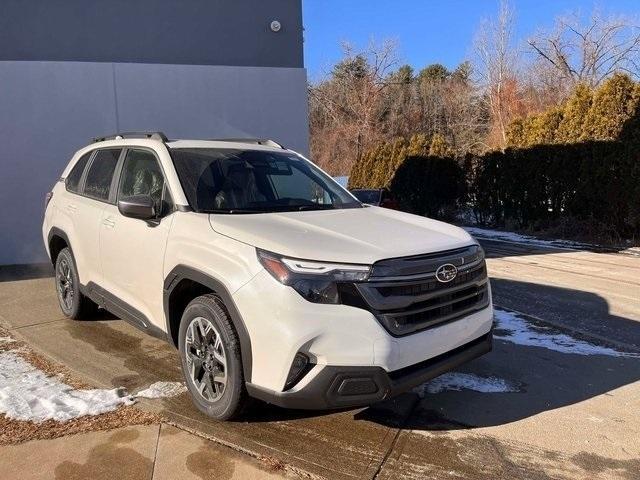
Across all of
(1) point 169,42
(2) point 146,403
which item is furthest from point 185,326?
(1) point 169,42

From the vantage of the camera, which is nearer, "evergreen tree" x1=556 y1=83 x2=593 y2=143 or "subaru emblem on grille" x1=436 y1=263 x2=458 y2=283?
"subaru emblem on grille" x1=436 y1=263 x2=458 y2=283

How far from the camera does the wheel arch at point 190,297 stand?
127 inches

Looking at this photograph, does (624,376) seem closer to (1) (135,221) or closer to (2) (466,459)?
(2) (466,459)

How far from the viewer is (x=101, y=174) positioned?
5.28 meters

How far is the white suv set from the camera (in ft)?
9.98

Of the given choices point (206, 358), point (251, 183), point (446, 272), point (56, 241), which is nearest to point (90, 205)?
point (56, 241)

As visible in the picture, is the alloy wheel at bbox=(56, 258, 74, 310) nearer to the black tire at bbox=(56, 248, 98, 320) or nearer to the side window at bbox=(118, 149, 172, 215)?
the black tire at bbox=(56, 248, 98, 320)

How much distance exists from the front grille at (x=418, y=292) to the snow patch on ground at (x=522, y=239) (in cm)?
994

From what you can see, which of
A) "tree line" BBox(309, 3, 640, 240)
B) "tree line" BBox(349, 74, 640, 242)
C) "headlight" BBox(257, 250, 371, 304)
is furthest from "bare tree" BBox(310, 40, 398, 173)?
"headlight" BBox(257, 250, 371, 304)

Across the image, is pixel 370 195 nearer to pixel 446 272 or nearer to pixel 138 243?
pixel 138 243

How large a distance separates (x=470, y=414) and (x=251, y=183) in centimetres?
230

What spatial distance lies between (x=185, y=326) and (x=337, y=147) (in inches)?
1530

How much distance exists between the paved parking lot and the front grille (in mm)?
756

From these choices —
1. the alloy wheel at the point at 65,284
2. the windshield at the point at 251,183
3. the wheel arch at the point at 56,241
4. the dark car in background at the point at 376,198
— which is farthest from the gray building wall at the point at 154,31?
the windshield at the point at 251,183
